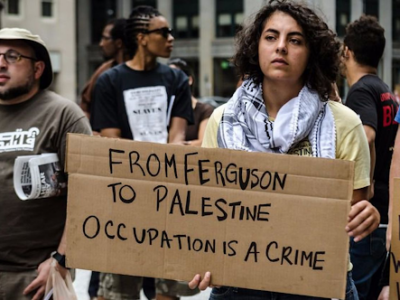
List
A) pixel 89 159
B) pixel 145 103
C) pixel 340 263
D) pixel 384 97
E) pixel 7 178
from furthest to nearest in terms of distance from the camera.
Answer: pixel 145 103 < pixel 384 97 < pixel 7 178 < pixel 89 159 < pixel 340 263

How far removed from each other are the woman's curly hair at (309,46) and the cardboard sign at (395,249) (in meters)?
0.45

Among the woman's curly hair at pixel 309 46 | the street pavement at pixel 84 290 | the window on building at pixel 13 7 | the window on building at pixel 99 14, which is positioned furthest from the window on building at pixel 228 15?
the woman's curly hair at pixel 309 46

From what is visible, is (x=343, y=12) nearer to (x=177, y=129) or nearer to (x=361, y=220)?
(x=177, y=129)

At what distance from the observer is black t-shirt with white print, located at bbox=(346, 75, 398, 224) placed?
4.53 metres

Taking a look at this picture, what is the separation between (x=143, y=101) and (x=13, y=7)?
33.0 meters

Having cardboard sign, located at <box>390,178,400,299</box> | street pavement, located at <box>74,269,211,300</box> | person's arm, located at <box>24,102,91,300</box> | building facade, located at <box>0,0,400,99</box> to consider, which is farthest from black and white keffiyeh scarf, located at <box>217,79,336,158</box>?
building facade, located at <box>0,0,400,99</box>

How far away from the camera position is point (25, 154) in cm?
366

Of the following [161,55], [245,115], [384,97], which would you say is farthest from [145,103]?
[245,115]

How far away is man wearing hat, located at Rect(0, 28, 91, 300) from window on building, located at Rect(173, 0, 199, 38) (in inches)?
1573

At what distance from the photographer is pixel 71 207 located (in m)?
2.89

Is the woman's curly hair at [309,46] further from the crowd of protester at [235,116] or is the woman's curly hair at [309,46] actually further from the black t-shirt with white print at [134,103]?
the black t-shirt with white print at [134,103]

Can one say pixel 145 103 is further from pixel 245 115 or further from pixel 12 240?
pixel 245 115

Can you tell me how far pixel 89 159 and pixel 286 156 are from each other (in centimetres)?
71

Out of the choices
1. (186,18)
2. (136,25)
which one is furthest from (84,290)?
(186,18)
